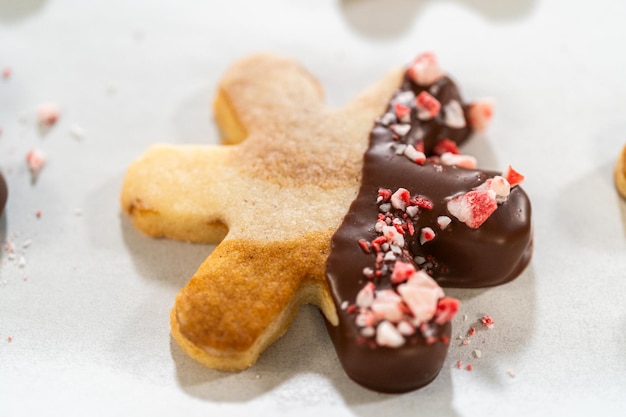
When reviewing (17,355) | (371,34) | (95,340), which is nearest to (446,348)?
(95,340)

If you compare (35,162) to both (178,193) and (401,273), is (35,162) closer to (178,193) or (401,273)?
(178,193)

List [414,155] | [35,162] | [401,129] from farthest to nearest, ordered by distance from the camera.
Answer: [35,162] → [401,129] → [414,155]

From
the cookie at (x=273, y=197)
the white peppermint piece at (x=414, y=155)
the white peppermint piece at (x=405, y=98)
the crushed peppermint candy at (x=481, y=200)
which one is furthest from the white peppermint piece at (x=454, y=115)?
the crushed peppermint candy at (x=481, y=200)

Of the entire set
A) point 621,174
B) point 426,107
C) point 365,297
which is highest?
point 426,107

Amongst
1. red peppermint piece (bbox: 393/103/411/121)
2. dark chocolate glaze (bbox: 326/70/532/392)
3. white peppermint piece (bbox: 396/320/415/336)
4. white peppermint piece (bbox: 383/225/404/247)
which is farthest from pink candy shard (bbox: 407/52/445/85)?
white peppermint piece (bbox: 396/320/415/336)

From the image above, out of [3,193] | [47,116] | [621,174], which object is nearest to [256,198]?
[3,193]

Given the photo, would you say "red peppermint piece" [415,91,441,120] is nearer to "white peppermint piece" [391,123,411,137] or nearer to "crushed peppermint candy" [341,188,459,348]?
"white peppermint piece" [391,123,411,137]
